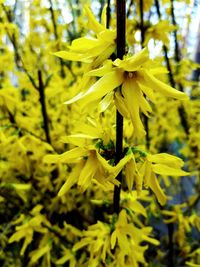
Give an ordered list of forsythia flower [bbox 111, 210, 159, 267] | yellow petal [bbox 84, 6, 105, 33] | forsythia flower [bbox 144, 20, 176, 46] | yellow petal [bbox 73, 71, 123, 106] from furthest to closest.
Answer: forsythia flower [bbox 144, 20, 176, 46], forsythia flower [bbox 111, 210, 159, 267], yellow petal [bbox 84, 6, 105, 33], yellow petal [bbox 73, 71, 123, 106]

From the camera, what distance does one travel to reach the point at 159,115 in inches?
70.3

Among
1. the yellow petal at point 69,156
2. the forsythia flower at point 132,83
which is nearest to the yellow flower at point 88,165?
the yellow petal at point 69,156

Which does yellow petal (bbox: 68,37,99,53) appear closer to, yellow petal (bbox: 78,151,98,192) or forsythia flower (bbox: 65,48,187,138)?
forsythia flower (bbox: 65,48,187,138)

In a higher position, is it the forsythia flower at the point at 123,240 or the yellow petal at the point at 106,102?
the yellow petal at the point at 106,102

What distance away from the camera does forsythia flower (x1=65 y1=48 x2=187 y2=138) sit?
595 mm

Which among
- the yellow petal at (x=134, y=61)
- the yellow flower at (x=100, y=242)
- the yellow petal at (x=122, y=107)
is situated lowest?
the yellow flower at (x=100, y=242)

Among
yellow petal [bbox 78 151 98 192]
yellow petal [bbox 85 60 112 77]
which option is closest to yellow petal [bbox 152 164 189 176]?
yellow petal [bbox 78 151 98 192]

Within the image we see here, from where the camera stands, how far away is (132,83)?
0.63 metres

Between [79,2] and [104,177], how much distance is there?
159 centimetres

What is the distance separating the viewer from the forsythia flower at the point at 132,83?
0.59 m

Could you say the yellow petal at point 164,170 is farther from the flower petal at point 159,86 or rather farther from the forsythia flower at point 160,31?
the forsythia flower at point 160,31

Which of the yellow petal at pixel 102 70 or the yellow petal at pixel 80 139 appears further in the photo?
the yellow petal at pixel 80 139

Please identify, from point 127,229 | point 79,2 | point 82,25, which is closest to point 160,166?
point 127,229

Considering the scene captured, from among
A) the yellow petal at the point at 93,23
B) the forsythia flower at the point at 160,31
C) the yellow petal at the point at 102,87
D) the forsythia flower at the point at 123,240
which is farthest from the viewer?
the forsythia flower at the point at 160,31
